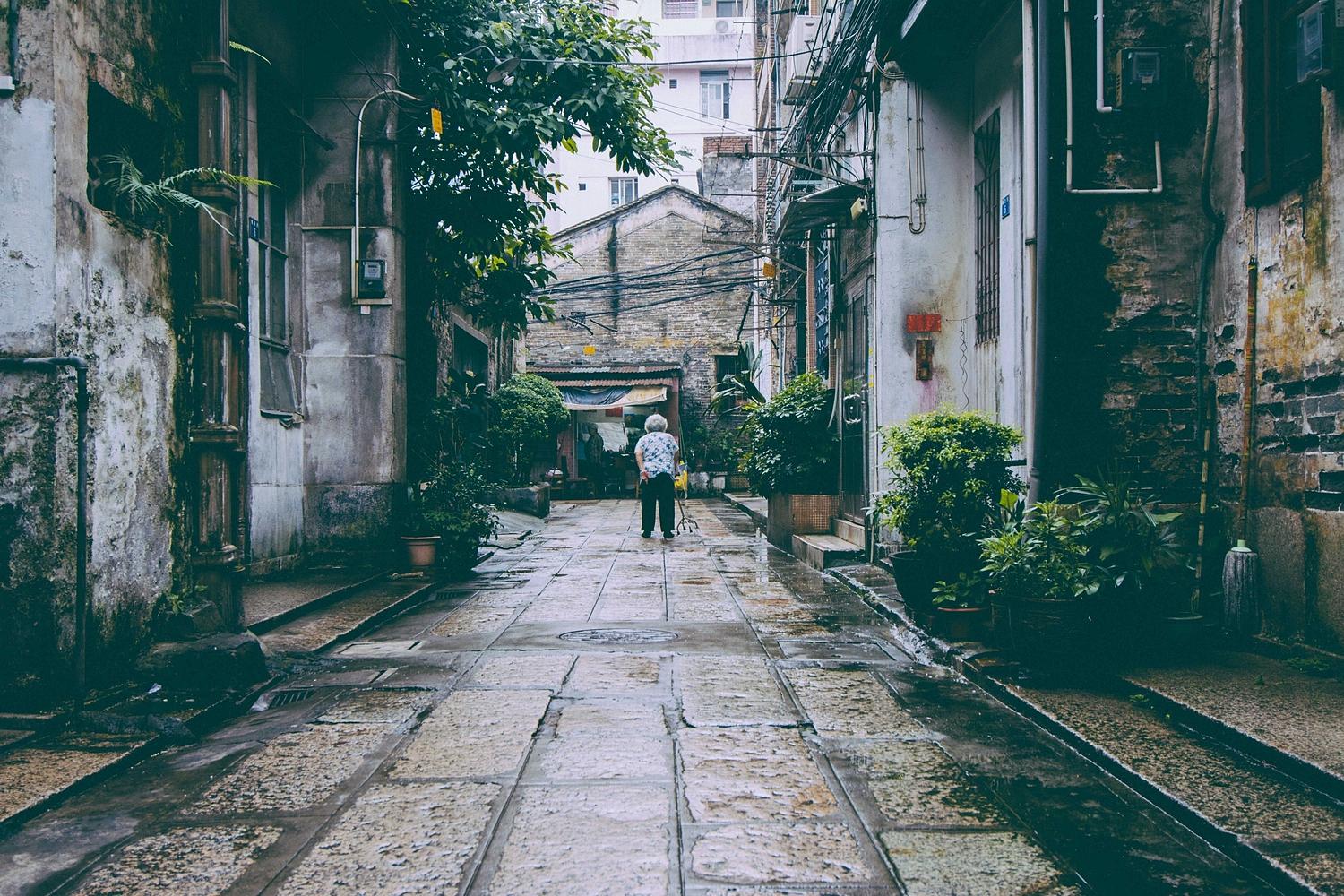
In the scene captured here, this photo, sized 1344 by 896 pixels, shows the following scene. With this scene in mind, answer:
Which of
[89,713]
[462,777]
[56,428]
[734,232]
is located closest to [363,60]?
[56,428]

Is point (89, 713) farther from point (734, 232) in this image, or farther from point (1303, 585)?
point (734, 232)

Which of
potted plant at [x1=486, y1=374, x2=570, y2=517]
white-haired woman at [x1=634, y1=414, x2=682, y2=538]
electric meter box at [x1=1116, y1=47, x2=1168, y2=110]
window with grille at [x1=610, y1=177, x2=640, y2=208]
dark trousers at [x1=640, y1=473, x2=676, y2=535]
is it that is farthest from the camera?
window with grille at [x1=610, y1=177, x2=640, y2=208]

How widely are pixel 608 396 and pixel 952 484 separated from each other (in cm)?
2103

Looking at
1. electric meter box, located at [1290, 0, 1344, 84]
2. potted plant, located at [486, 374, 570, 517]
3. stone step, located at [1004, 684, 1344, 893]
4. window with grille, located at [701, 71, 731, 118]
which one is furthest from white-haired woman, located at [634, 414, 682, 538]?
window with grille, located at [701, 71, 731, 118]

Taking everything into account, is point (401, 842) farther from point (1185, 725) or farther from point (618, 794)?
point (1185, 725)

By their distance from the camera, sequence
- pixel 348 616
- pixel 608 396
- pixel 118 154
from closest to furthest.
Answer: pixel 118 154, pixel 348 616, pixel 608 396

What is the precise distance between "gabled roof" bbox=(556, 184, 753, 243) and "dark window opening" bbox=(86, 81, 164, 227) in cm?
2413

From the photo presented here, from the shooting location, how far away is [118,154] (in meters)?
4.91

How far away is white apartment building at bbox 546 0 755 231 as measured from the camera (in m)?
39.4

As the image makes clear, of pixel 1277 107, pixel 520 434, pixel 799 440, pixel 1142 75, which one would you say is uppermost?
pixel 1142 75

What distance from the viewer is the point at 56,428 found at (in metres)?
4.22

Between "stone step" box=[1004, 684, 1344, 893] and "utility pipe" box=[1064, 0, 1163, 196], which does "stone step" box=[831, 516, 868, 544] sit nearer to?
"utility pipe" box=[1064, 0, 1163, 196]

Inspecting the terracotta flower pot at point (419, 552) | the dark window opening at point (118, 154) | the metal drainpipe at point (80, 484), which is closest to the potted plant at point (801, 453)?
the terracotta flower pot at point (419, 552)

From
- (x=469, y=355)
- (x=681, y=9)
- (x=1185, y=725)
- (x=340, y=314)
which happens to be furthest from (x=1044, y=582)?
(x=681, y=9)
